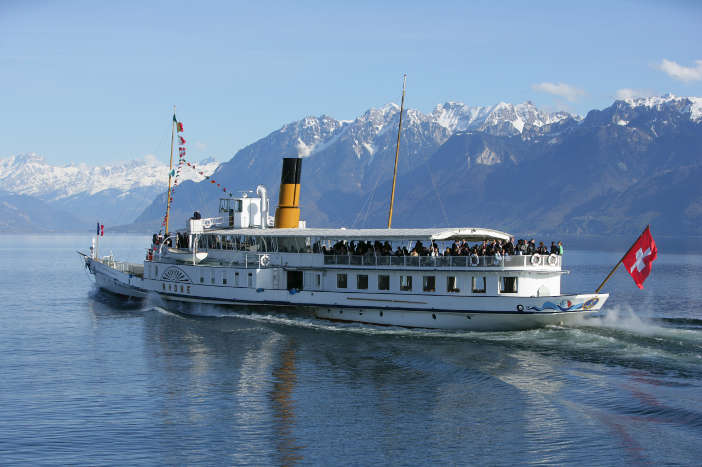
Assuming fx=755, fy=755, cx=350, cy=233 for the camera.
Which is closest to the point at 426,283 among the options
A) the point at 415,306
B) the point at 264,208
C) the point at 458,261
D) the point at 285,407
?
the point at 415,306

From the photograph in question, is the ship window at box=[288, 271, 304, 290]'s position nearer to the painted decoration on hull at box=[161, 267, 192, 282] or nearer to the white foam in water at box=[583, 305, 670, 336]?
the painted decoration on hull at box=[161, 267, 192, 282]

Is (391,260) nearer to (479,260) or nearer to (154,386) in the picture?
(479,260)

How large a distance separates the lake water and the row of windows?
2.66 metres

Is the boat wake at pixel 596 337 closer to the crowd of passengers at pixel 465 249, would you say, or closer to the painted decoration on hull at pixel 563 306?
the painted decoration on hull at pixel 563 306

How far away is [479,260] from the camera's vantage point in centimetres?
4281

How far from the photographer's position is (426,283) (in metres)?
44.7

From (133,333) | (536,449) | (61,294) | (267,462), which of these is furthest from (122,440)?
(61,294)

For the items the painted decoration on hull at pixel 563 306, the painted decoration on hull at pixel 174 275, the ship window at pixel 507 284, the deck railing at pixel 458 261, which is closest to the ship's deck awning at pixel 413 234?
the deck railing at pixel 458 261

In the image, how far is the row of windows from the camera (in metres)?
43.0

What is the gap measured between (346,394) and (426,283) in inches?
539

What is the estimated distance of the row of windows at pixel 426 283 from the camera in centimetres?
4303

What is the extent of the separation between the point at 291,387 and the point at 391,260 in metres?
13.7

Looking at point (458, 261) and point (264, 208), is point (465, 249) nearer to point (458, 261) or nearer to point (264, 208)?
point (458, 261)

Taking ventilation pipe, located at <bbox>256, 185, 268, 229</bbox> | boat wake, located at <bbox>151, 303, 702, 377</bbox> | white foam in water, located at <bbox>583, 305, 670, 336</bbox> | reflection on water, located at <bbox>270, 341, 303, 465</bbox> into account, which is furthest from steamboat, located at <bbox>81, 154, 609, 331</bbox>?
reflection on water, located at <bbox>270, 341, 303, 465</bbox>
